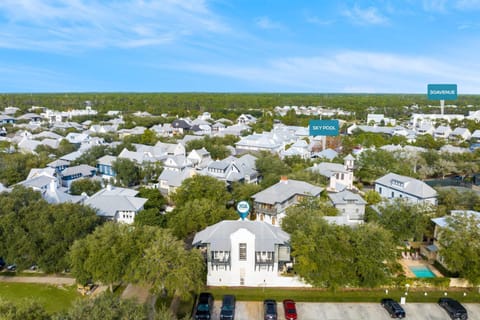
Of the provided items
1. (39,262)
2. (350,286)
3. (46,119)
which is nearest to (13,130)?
(46,119)

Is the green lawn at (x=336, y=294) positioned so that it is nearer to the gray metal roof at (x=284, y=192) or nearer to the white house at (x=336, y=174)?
the gray metal roof at (x=284, y=192)

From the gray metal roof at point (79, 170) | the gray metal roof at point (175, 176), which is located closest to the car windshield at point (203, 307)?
the gray metal roof at point (175, 176)

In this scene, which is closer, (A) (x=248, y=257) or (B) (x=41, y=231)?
(A) (x=248, y=257)

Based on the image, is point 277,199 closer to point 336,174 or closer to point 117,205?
point 117,205

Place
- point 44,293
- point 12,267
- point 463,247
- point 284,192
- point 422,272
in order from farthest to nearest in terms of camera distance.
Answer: point 284,192, point 12,267, point 422,272, point 463,247, point 44,293

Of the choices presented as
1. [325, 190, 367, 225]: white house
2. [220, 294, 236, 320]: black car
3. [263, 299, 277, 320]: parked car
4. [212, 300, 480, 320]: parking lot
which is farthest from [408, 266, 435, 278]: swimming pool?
[220, 294, 236, 320]: black car

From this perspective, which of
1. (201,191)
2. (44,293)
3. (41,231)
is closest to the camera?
(44,293)

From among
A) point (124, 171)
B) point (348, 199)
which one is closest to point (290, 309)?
point (348, 199)
